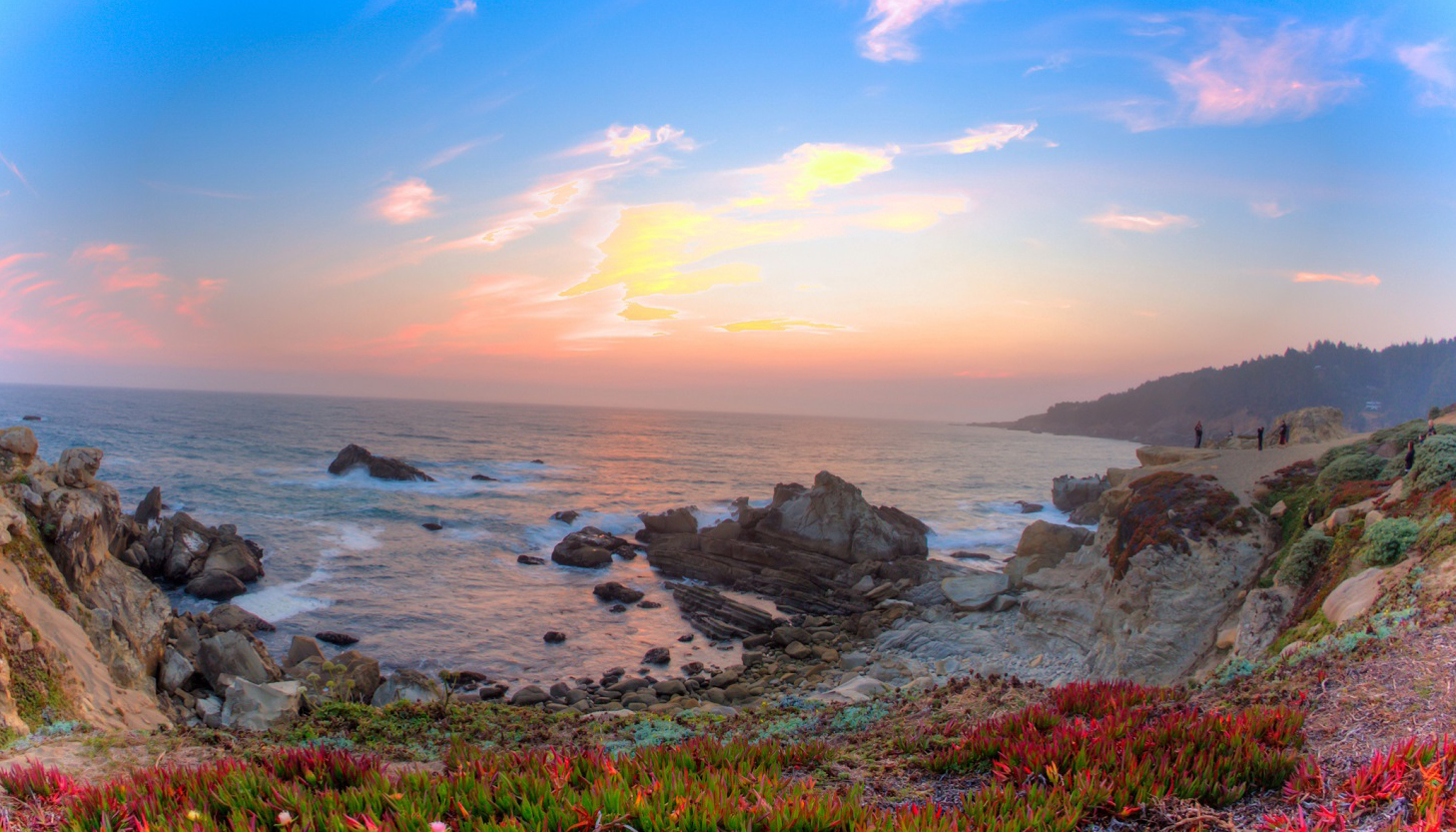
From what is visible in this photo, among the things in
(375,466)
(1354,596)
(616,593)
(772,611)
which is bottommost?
(772,611)

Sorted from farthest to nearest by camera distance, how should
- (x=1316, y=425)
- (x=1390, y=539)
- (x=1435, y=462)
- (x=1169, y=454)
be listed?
(x=1316, y=425)
(x=1169, y=454)
(x=1435, y=462)
(x=1390, y=539)

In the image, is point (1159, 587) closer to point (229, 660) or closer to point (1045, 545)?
point (1045, 545)

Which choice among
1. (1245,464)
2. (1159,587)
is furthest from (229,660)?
(1245,464)

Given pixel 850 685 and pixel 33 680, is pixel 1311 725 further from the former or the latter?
pixel 33 680

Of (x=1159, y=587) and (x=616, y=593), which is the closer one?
(x=1159, y=587)

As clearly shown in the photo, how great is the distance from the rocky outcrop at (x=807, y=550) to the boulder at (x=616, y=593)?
4090mm

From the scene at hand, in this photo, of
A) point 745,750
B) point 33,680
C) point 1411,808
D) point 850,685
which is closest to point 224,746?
point 33,680

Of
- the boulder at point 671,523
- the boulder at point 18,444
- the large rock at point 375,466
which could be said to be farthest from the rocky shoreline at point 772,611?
the large rock at point 375,466

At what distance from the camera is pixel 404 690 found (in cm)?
1554

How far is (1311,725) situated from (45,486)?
72.8 feet

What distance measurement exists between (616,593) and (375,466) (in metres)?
39.4

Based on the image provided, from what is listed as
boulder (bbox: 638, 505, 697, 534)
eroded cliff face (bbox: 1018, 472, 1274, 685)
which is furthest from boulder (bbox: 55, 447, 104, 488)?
boulder (bbox: 638, 505, 697, 534)

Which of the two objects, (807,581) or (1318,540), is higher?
(1318,540)

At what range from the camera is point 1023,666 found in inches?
734
